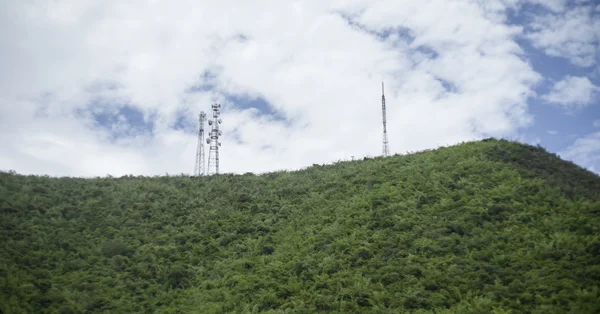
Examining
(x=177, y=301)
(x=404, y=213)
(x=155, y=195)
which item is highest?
(x=155, y=195)

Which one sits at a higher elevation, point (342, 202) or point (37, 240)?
point (342, 202)

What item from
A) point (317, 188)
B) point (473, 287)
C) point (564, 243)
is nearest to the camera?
point (473, 287)

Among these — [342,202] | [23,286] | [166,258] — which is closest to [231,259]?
[166,258]

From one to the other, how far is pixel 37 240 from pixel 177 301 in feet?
21.3

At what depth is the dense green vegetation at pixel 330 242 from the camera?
11.9 metres

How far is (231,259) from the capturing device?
1596 centimetres

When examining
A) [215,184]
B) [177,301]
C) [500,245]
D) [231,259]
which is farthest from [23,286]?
[500,245]

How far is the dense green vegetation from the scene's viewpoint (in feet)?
38.9

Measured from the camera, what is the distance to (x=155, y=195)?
21.6 m

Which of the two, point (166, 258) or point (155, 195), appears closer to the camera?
point (166, 258)

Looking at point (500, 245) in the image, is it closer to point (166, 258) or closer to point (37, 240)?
point (166, 258)

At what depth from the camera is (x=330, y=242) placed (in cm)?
1543

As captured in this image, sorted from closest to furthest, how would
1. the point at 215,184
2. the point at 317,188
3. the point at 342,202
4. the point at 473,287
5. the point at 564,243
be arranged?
the point at 473,287, the point at 564,243, the point at 342,202, the point at 317,188, the point at 215,184

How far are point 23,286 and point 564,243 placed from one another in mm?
16301
